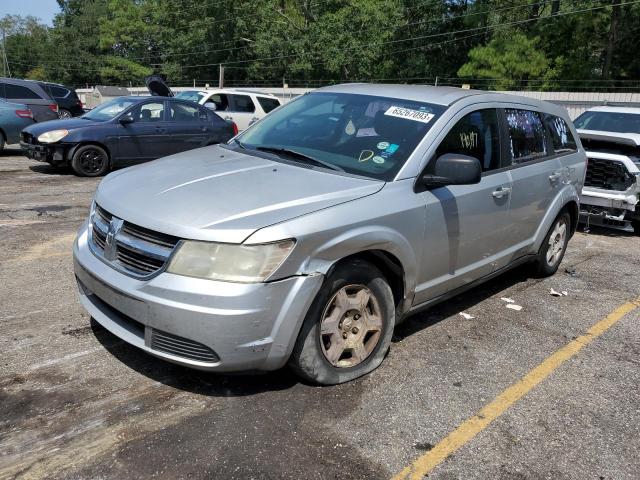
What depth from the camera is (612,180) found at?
8023 millimetres

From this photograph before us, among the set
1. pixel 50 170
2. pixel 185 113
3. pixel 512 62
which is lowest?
pixel 50 170

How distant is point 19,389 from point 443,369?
2569 mm

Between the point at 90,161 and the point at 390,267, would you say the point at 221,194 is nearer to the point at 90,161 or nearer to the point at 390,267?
the point at 390,267

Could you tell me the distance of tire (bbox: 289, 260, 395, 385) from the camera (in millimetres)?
3221

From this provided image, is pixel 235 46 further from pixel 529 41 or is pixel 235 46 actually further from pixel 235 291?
pixel 235 291

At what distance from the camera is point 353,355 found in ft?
11.6

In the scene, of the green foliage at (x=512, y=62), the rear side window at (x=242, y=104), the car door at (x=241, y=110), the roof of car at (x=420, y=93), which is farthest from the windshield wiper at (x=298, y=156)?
the green foliage at (x=512, y=62)

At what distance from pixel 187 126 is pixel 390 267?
8770 millimetres

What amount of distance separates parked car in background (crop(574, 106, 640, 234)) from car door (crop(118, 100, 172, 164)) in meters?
7.42

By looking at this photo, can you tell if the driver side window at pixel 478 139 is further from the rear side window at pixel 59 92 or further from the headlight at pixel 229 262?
the rear side window at pixel 59 92

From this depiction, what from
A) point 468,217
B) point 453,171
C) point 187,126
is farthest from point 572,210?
point 187,126

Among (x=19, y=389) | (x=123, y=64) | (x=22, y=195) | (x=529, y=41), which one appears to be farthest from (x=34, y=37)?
(x=19, y=389)

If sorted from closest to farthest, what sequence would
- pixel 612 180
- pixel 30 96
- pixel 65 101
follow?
pixel 612 180 → pixel 30 96 → pixel 65 101

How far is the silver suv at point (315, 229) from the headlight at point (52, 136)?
7029 millimetres
